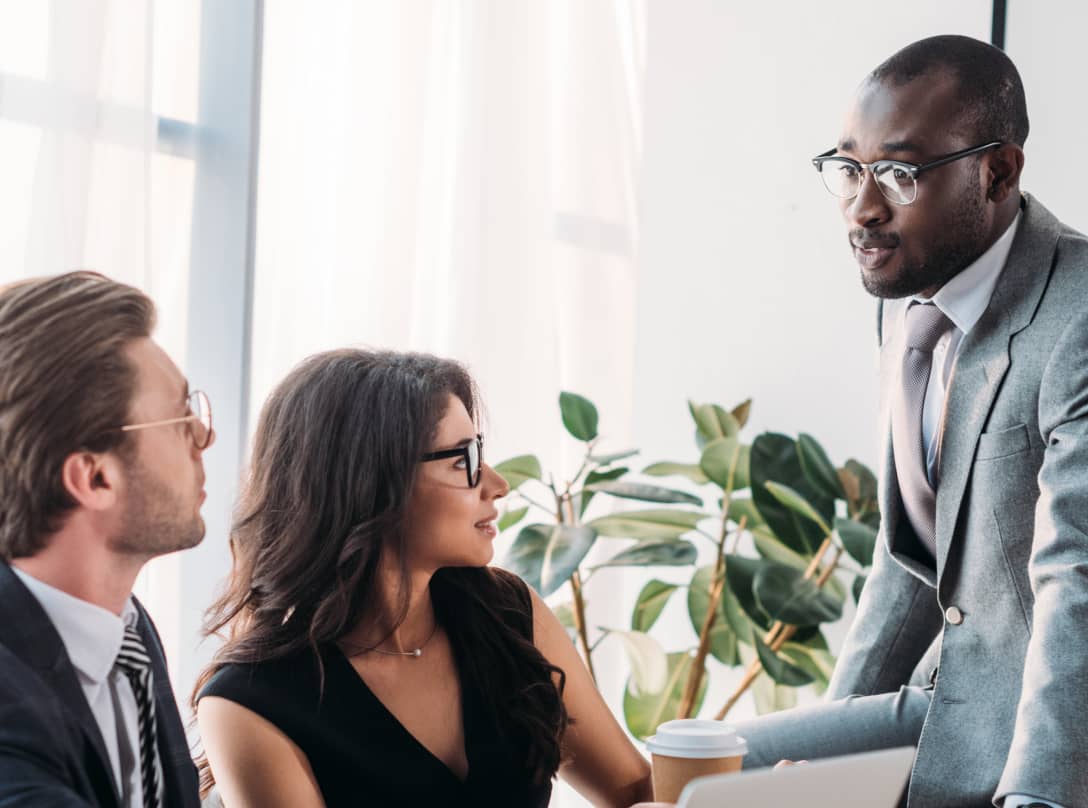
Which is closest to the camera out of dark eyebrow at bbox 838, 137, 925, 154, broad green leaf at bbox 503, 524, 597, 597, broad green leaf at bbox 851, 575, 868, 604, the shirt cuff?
the shirt cuff

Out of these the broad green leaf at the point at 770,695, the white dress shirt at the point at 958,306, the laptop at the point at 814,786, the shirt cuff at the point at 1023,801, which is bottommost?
the broad green leaf at the point at 770,695

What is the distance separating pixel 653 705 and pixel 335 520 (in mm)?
1507

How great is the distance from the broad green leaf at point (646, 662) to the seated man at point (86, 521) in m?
1.73

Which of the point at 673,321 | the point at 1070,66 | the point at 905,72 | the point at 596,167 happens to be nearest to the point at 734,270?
the point at 673,321

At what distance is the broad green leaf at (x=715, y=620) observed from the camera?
9.97 ft

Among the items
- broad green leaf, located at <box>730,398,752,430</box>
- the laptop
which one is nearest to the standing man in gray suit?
the laptop

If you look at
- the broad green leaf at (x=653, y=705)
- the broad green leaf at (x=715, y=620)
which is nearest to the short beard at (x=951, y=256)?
the broad green leaf at (x=715, y=620)

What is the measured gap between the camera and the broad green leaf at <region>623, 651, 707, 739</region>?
301 centimetres

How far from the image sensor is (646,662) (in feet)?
9.91

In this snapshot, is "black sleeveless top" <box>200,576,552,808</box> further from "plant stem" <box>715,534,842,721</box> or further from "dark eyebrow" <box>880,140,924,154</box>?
"plant stem" <box>715,534,842,721</box>

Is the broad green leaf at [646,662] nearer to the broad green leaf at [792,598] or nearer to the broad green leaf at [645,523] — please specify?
the broad green leaf at [645,523]

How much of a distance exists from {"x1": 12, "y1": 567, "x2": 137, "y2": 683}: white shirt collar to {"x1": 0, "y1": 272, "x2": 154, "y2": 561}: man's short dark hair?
5cm

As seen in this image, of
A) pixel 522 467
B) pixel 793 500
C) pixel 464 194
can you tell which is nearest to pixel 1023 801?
pixel 793 500

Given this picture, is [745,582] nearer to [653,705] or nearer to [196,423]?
[653,705]
